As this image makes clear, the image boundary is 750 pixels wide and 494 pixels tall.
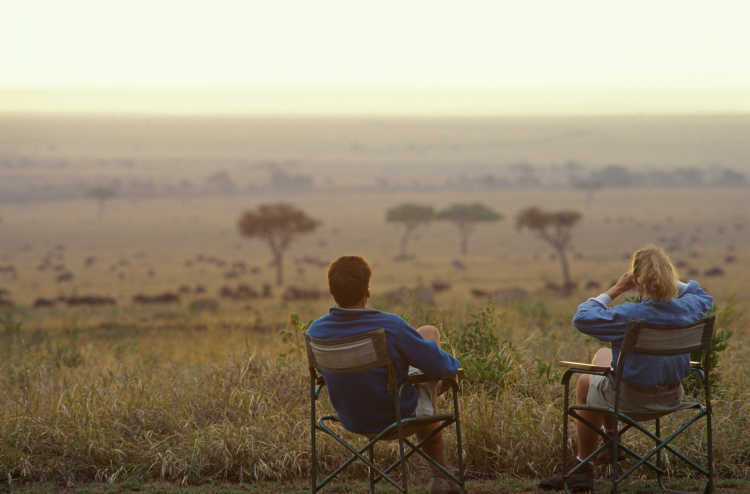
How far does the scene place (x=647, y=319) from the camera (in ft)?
14.0

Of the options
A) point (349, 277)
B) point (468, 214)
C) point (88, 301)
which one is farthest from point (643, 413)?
point (468, 214)

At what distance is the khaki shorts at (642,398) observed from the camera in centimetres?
433

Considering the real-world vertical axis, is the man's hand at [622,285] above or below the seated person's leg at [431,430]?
above

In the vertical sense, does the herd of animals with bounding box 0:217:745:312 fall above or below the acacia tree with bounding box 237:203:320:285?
below

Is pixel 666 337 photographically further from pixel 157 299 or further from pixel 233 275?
pixel 233 275

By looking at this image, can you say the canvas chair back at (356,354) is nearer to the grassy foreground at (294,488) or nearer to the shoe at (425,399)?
the shoe at (425,399)

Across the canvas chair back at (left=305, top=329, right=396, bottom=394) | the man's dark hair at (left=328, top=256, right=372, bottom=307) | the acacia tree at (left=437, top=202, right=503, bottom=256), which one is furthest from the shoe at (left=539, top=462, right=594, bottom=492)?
the acacia tree at (left=437, top=202, right=503, bottom=256)

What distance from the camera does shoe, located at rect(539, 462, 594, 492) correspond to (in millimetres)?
4562

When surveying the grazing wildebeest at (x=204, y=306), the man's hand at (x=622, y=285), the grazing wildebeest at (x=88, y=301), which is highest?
the man's hand at (x=622, y=285)

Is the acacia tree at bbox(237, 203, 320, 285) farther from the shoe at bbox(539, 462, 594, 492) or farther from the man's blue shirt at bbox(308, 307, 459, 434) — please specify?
the man's blue shirt at bbox(308, 307, 459, 434)

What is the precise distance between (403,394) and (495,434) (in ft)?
3.48

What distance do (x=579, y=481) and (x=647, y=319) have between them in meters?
0.94

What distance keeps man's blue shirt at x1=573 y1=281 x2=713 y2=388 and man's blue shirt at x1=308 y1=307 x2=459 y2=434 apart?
712mm

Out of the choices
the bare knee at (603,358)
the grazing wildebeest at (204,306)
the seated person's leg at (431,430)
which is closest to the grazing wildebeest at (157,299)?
the grazing wildebeest at (204,306)
